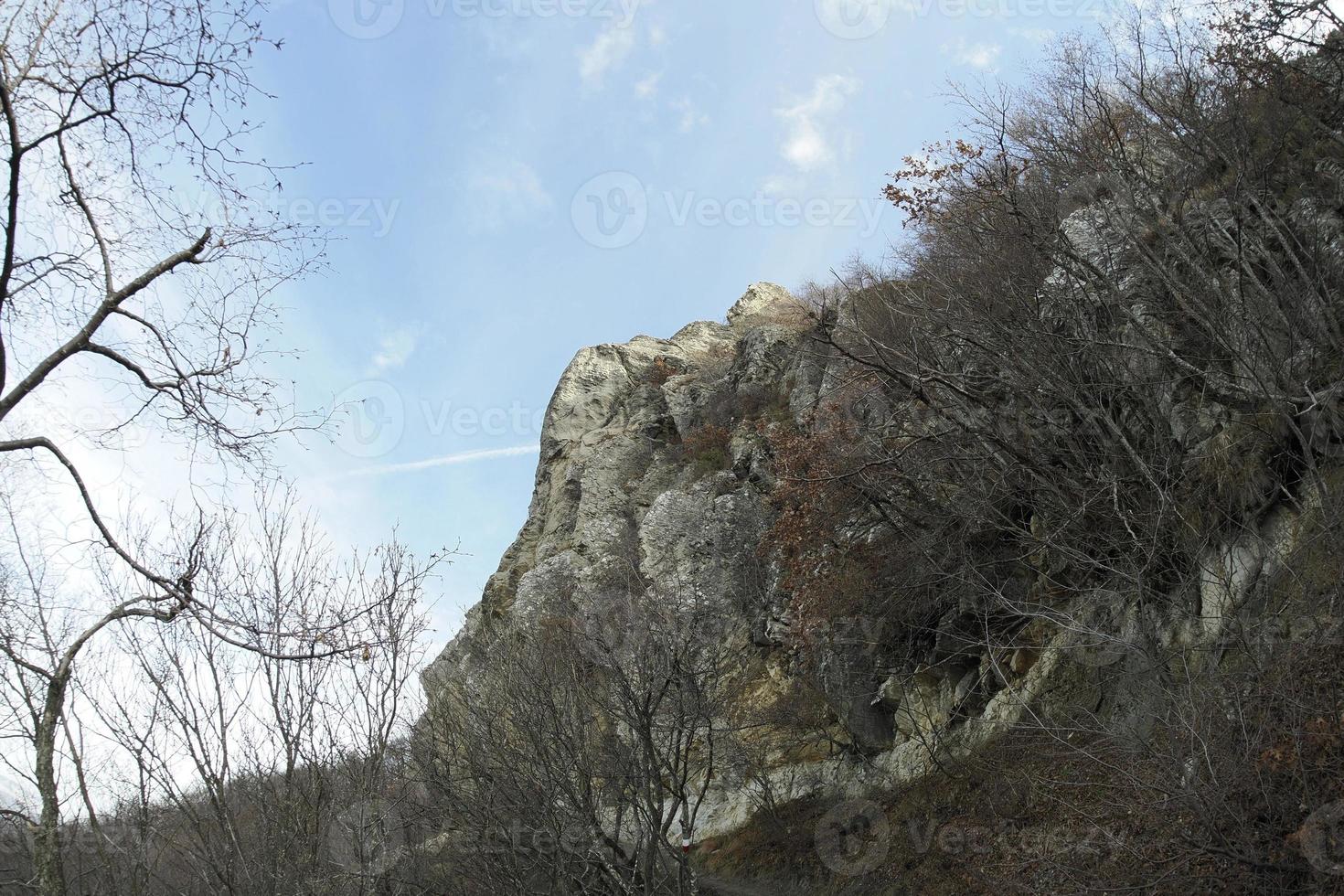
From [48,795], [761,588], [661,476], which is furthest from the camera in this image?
[661,476]

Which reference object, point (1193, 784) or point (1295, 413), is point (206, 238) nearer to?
point (1193, 784)

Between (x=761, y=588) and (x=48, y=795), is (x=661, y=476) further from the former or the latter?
(x=48, y=795)

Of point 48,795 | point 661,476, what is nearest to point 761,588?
point 661,476

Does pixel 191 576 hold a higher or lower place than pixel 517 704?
higher

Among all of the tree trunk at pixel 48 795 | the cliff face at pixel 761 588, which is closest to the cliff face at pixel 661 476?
the cliff face at pixel 761 588

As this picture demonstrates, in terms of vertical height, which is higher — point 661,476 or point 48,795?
point 661,476

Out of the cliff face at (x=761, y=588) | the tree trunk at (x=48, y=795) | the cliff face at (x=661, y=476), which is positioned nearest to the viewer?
the tree trunk at (x=48, y=795)

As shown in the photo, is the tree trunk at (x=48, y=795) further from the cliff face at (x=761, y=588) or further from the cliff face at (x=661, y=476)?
the cliff face at (x=661, y=476)

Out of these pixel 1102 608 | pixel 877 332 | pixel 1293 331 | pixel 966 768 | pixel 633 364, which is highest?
pixel 633 364

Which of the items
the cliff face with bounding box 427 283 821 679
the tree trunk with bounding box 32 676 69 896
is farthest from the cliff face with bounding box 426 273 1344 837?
the tree trunk with bounding box 32 676 69 896

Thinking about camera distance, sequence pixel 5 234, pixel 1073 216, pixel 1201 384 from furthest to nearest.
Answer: pixel 1073 216 → pixel 1201 384 → pixel 5 234

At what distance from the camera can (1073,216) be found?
466 inches

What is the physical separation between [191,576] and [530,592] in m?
19.8

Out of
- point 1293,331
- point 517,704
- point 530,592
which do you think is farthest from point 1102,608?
point 530,592
